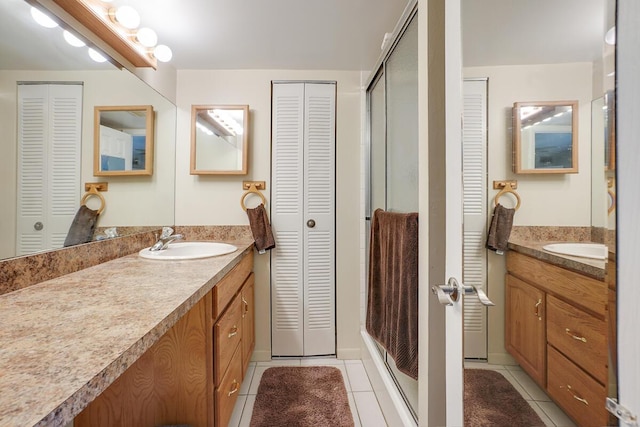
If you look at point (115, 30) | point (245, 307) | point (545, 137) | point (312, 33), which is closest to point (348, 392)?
point (245, 307)

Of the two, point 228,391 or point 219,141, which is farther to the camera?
point 219,141

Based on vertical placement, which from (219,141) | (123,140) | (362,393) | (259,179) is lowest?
(362,393)

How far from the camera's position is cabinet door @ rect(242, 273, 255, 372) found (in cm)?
162

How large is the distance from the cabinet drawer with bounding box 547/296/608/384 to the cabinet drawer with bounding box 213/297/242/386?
1.11 metres

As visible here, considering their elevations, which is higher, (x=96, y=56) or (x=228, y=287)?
(x=96, y=56)

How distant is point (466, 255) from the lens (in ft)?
2.27

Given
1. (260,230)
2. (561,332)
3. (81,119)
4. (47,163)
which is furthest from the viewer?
(260,230)

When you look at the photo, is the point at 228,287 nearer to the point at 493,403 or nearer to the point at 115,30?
the point at 493,403

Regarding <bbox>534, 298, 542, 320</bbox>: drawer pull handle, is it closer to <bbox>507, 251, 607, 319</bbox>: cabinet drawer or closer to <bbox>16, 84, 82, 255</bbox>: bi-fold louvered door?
<bbox>507, 251, 607, 319</bbox>: cabinet drawer

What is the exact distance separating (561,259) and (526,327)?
0.19 metres

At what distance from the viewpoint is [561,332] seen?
446mm
